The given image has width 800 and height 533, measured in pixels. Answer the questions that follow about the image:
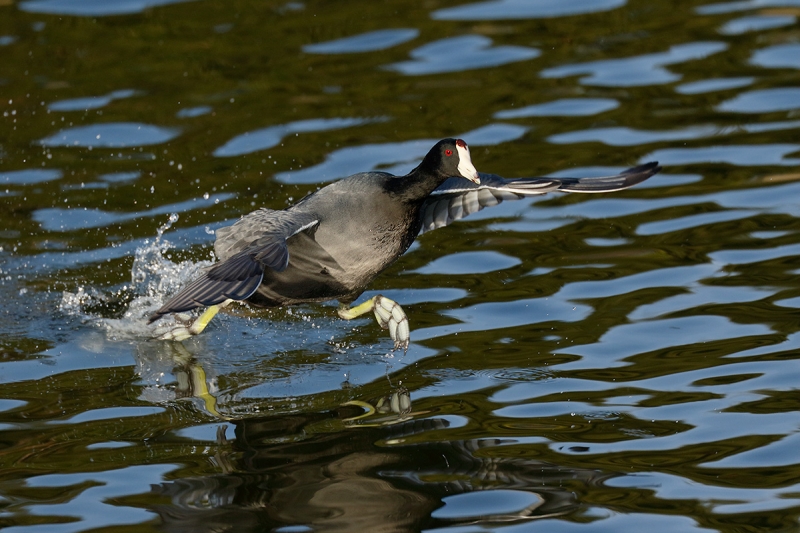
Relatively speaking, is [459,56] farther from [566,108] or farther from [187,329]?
[187,329]

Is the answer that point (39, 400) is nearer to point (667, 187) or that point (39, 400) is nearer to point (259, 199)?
point (259, 199)

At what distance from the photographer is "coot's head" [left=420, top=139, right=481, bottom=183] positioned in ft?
21.9

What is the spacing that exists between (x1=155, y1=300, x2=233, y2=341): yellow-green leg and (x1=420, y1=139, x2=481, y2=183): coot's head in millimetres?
1549

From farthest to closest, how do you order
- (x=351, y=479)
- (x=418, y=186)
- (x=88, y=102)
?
1. (x=88, y=102)
2. (x=418, y=186)
3. (x=351, y=479)

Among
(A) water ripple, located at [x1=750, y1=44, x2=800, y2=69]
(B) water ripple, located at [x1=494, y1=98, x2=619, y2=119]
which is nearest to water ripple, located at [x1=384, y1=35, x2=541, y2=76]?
(B) water ripple, located at [x1=494, y1=98, x2=619, y2=119]

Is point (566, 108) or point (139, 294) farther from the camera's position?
point (566, 108)

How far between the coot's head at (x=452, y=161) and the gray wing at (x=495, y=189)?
0.30 metres

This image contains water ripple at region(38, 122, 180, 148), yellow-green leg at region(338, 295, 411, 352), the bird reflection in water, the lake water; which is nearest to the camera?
the bird reflection in water

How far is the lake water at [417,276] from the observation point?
4.99 meters

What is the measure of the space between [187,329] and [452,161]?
1.94 metres

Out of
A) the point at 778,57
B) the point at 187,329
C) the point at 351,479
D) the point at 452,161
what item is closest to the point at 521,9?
the point at 778,57

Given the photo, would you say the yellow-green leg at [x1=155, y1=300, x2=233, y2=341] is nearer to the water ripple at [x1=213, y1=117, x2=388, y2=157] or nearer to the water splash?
the water splash

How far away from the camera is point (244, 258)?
595 cm

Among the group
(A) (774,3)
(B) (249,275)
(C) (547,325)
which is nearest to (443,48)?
(A) (774,3)
